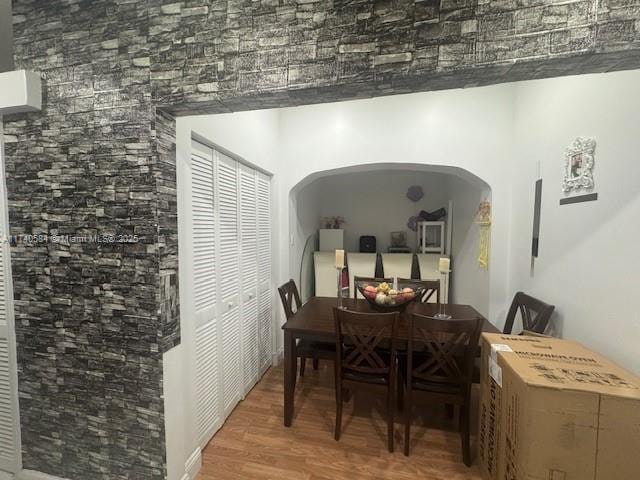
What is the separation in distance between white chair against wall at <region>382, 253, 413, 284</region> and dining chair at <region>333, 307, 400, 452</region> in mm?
2019

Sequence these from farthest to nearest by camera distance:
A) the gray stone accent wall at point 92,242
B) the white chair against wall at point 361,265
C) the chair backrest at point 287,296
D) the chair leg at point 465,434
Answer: the white chair against wall at point 361,265 < the chair backrest at point 287,296 < the chair leg at point 465,434 < the gray stone accent wall at point 92,242

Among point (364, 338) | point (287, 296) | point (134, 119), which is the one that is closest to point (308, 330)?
point (364, 338)

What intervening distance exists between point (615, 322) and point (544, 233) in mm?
820

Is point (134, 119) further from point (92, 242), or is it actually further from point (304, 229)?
point (304, 229)

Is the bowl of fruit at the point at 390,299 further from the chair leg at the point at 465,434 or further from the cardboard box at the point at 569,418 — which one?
the cardboard box at the point at 569,418

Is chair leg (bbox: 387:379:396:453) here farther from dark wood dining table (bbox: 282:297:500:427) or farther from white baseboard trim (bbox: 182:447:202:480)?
white baseboard trim (bbox: 182:447:202:480)

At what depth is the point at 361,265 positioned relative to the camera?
4.00 metres

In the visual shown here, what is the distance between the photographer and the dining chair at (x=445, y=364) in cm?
164

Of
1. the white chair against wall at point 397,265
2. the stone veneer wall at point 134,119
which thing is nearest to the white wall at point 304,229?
the white chair against wall at point 397,265

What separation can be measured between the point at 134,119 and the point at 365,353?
185 cm

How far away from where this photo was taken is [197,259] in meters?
1.73

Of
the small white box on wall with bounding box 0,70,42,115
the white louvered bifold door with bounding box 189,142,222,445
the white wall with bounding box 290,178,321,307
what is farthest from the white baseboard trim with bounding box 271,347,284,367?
the small white box on wall with bounding box 0,70,42,115

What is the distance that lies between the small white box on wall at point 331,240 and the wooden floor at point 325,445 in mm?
2318

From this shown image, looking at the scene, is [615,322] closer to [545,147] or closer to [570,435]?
[570,435]
